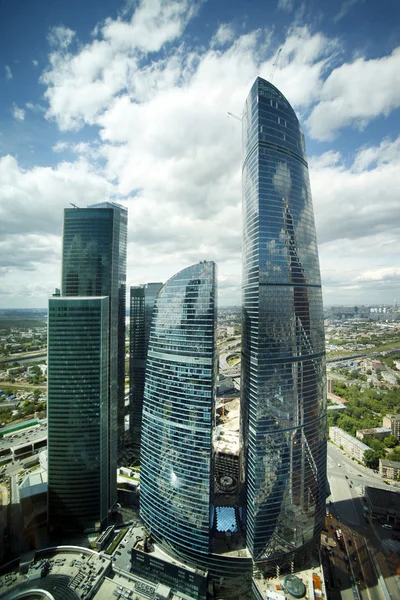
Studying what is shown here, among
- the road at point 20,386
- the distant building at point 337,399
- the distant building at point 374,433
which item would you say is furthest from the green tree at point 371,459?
the road at point 20,386

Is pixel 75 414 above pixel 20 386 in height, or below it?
above

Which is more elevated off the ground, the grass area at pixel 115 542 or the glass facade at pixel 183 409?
the glass facade at pixel 183 409

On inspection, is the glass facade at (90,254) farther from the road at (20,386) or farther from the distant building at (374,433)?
the distant building at (374,433)

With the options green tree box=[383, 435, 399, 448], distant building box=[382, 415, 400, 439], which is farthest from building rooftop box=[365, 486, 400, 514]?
distant building box=[382, 415, 400, 439]

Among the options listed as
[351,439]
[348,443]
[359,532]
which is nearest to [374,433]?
[351,439]

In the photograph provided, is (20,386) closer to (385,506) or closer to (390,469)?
(385,506)

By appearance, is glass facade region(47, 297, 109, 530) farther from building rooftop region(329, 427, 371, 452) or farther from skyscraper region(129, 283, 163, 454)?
building rooftop region(329, 427, 371, 452)
